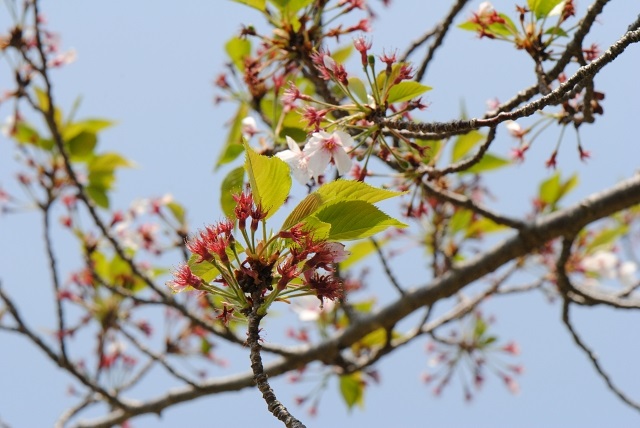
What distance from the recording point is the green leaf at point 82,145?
4.54 metres

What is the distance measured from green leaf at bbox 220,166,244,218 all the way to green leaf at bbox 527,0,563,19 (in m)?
1.10

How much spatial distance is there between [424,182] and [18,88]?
2.55 metres

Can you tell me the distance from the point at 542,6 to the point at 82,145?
3.24 m

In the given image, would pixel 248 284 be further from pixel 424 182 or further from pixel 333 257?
pixel 424 182

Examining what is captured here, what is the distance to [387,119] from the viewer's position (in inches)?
77.2

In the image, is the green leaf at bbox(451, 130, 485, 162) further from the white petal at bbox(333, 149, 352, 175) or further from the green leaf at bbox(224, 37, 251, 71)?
the white petal at bbox(333, 149, 352, 175)

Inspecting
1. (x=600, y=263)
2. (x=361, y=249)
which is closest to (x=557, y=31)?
(x=361, y=249)

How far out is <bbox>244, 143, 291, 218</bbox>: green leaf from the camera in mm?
1668

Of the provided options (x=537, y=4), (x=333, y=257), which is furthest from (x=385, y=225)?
(x=537, y=4)

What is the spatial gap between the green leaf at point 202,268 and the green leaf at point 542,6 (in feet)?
4.52

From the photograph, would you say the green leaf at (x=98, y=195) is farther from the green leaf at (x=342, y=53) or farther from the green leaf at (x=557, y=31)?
the green leaf at (x=557, y=31)

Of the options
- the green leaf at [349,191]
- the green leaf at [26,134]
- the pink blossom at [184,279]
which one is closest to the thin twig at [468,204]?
the green leaf at [349,191]

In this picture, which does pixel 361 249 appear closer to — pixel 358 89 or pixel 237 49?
pixel 237 49

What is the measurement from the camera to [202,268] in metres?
1.73
